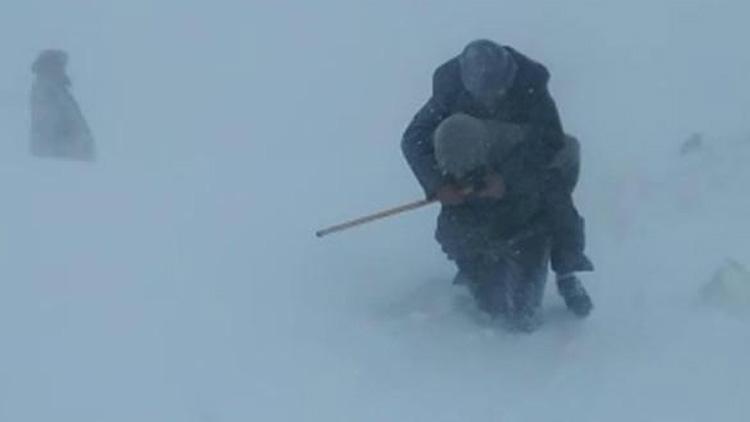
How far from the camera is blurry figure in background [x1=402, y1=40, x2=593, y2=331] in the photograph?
19.5 ft

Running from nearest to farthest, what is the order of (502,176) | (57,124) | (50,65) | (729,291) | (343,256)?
(502,176) → (729,291) → (343,256) → (57,124) → (50,65)

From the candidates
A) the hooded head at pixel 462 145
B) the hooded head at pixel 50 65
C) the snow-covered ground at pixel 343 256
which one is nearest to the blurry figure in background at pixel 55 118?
the hooded head at pixel 50 65

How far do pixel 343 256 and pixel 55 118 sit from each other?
12.1 ft

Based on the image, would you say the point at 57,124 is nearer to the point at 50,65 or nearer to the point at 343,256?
the point at 50,65

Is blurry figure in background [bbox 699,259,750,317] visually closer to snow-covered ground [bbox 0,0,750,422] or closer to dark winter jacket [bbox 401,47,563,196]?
snow-covered ground [bbox 0,0,750,422]

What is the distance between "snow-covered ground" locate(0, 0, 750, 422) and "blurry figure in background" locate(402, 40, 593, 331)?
277 mm

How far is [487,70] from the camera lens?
19.3ft

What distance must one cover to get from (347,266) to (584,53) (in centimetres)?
538

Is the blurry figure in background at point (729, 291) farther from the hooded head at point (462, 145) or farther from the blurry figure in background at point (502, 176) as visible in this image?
the hooded head at point (462, 145)

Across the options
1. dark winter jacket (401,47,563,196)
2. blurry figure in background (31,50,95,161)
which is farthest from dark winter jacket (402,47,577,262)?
blurry figure in background (31,50,95,161)

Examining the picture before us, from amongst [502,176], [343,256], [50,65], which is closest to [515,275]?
[502,176]

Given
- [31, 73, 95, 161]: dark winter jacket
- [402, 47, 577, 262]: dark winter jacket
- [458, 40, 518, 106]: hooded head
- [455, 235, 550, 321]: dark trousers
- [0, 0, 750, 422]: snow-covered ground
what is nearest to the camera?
[0, 0, 750, 422]: snow-covered ground

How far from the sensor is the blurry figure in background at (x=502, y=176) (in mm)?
5938

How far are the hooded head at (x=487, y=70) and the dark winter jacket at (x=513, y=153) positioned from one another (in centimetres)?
8
